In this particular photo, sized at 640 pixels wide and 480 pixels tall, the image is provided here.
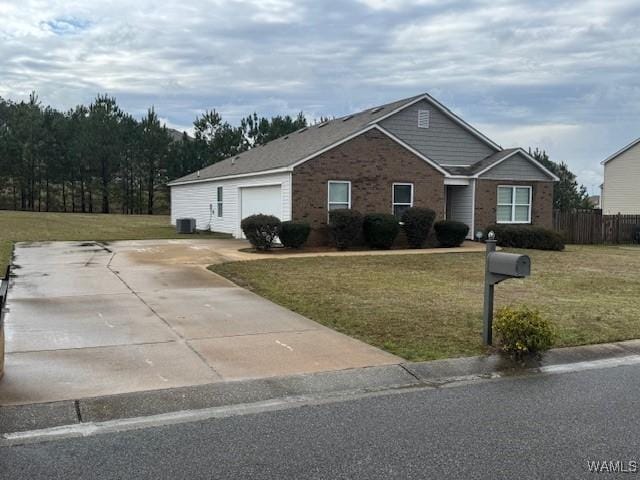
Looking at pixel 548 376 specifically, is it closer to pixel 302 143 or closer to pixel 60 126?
pixel 302 143

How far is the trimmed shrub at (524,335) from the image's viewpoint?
6551 millimetres

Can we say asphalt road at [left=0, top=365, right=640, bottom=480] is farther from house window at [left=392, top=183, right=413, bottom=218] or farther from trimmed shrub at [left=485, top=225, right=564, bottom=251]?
trimmed shrub at [left=485, top=225, right=564, bottom=251]

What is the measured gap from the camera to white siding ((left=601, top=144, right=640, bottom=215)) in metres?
37.0

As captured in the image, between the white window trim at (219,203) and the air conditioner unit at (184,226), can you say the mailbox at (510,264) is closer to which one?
the white window trim at (219,203)

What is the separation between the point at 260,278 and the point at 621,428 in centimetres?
865

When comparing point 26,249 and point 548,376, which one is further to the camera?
point 26,249

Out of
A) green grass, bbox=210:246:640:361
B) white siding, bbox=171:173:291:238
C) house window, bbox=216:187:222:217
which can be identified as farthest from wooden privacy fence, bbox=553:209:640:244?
house window, bbox=216:187:222:217

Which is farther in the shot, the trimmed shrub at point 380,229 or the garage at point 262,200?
the garage at point 262,200

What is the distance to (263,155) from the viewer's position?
1069 inches

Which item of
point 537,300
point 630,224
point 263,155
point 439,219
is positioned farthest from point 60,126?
point 537,300

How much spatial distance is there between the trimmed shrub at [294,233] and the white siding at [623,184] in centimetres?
2632

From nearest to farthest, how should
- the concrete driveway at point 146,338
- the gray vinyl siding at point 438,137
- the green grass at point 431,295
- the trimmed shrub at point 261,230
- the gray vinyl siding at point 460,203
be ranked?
the concrete driveway at point 146,338 < the green grass at point 431,295 < the trimmed shrub at point 261,230 < the gray vinyl siding at point 460,203 < the gray vinyl siding at point 438,137

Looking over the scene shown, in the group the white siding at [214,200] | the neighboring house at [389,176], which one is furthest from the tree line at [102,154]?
the neighboring house at [389,176]

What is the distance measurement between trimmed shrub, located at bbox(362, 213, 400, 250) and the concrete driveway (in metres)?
8.19
